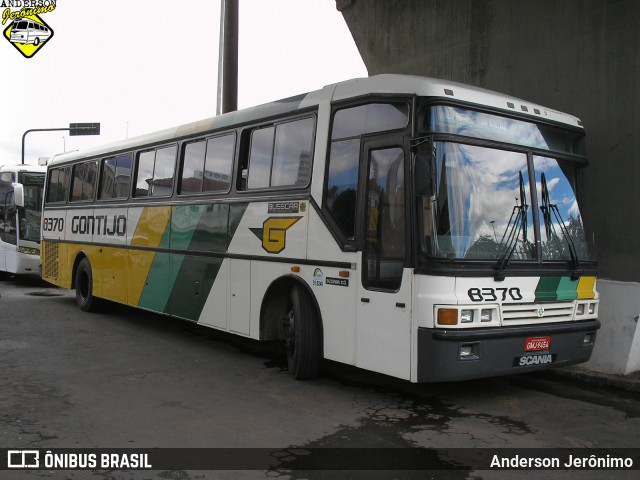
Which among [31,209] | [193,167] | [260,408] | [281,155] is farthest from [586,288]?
[31,209]

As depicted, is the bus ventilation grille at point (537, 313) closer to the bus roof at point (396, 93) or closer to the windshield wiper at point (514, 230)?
the windshield wiper at point (514, 230)

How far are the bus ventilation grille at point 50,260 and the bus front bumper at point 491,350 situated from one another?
36.5ft

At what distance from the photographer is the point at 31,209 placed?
65.0 ft

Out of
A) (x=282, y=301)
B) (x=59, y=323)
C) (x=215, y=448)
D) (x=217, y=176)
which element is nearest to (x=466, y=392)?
(x=282, y=301)

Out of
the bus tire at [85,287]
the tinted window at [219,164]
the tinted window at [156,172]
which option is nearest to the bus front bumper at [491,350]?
the tinted window at [219,164]

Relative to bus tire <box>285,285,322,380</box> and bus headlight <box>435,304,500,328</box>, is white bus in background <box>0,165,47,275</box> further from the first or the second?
bus headlight <box>435,304,500,328</box>

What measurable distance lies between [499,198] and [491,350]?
57.3 inches

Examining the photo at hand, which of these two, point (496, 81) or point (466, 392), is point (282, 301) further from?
point (496, 81)

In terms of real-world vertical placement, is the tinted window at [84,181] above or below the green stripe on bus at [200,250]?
above

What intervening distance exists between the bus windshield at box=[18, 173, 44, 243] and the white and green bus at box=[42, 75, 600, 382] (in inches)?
489

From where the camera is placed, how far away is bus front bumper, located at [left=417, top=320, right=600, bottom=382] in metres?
5.86

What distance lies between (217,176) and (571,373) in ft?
17.3

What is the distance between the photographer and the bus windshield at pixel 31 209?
19500 millimetres
